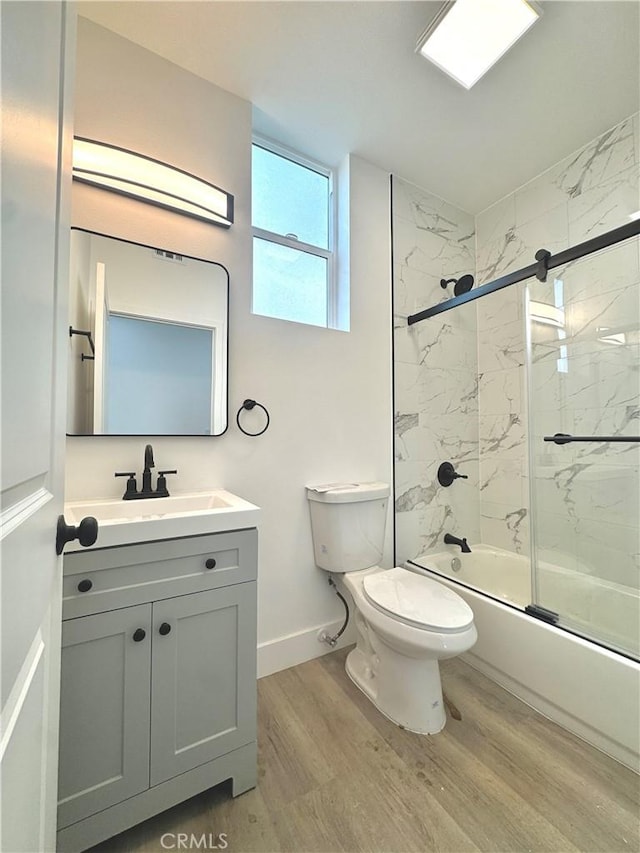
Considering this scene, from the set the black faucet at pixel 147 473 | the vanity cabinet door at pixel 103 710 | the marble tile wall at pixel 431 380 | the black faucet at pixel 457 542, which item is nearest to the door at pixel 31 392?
the vanity cabinet door at pixel 103 710

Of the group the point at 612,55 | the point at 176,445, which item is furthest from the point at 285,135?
the point at 176,445

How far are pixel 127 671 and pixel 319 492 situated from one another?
0.99 meters

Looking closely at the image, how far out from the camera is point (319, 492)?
5.63ft

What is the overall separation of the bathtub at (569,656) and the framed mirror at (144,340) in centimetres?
154

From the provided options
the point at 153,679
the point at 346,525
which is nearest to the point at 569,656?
the point at 346,525

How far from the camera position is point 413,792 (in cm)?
111

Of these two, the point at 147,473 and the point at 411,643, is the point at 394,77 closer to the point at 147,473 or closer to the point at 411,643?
the point at 147,473

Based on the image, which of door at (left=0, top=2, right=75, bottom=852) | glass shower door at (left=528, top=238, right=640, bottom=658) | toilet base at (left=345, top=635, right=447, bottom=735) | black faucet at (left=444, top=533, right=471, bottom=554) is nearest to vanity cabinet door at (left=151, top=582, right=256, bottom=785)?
door at (left=0, top=2, right=75, bottom=852)

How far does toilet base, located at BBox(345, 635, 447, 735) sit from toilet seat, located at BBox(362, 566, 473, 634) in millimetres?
190

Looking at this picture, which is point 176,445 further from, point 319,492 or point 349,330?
point 349,330

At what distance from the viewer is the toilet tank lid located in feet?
5.54

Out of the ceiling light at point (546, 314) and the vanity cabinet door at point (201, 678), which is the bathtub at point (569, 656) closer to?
the vanity cabinet door at point (201, 678)

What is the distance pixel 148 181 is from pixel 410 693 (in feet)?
7.63

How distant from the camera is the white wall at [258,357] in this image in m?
1.41
